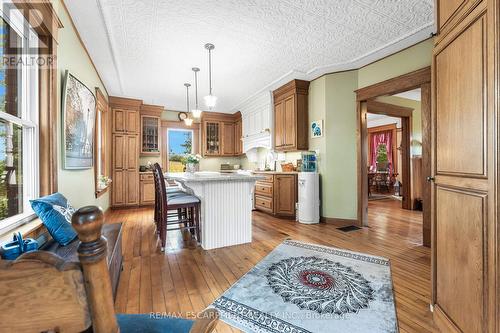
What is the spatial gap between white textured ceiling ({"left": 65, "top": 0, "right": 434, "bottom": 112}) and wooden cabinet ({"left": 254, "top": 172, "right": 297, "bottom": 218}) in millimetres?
1954

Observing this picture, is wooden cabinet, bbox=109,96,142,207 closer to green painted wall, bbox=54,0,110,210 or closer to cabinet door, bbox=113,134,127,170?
cabinet door, bbox=113,134,127,170

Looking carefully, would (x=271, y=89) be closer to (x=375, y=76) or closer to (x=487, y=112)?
(x=375, y=76)

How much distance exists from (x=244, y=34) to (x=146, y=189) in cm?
447

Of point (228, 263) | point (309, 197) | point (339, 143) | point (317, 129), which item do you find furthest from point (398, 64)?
point (228, 263)

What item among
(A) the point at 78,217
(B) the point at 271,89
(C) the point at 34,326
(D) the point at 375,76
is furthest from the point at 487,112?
(B) the point at 271,89

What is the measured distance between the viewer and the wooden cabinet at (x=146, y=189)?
5770 millimetres

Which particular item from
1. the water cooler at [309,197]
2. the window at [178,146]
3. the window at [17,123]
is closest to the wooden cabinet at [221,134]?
the window at [178,146]

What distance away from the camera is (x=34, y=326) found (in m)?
0.40

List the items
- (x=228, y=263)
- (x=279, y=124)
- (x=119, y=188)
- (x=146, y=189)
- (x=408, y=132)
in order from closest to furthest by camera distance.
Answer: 1. (x=228, y=263)
2. (x=279, y=124)
3. (x=408, y=132)
4. (x=119, y=188)
5. (x=146, y=189)

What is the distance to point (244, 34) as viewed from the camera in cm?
294

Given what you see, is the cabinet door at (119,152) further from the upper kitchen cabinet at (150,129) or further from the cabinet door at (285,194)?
the cabinet door at (285,194)
